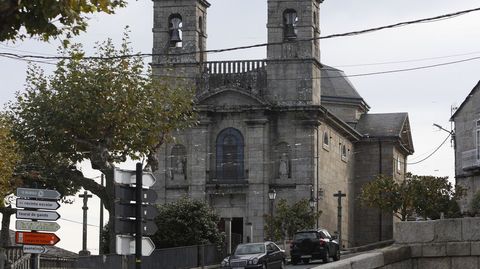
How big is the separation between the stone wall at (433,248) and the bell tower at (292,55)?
181ft

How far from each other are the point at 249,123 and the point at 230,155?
2424mm

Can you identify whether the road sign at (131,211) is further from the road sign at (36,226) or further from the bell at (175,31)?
the bell at (175,31)

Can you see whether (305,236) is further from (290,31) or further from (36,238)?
(36,238)

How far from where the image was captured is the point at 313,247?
51750mm

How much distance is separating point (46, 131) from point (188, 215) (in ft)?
34.2

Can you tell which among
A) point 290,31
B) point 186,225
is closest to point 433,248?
point 186,225

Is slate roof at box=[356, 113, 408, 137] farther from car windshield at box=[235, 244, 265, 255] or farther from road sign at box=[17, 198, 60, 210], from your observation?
road sign at box=[17, 198, 60, 210]

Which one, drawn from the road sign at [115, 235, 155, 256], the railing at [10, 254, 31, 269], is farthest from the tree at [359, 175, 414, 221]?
the road sign at [115, 235, 155, 256]

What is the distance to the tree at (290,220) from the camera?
6744 centimetres

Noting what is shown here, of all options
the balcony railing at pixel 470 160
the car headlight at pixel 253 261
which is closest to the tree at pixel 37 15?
the car headlight at pixel 253 261

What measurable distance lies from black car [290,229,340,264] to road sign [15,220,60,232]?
2976 cm

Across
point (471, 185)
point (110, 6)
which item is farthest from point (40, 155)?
point (110, 6)

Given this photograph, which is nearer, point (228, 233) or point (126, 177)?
point (126, 177)

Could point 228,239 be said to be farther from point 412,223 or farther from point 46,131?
point 412,223
